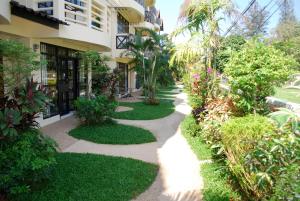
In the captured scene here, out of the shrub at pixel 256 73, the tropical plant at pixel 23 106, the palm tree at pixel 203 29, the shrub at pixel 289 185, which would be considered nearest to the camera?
the shrub at pixel 289 185

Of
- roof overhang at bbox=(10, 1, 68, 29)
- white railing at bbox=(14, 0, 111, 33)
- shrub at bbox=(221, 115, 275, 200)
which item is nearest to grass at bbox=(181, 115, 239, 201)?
shrub at bbox=(221, 115, 275, 200)

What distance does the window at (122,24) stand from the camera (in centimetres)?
2315

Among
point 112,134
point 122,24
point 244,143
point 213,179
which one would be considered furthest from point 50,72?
point 122,24

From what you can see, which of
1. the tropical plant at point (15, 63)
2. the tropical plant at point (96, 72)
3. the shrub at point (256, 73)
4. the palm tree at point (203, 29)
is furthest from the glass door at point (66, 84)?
the shrub at point (256, 73)

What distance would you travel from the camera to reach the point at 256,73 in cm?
642

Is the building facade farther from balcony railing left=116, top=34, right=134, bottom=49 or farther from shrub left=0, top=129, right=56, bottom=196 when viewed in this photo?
balcony railing left=116, top=34, right=134, bottom=49

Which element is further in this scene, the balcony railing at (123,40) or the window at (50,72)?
the balcony railing at (123,40)

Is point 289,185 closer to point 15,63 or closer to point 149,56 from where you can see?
point 15,63

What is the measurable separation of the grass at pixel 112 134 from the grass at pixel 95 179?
1.69m

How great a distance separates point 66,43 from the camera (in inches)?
504

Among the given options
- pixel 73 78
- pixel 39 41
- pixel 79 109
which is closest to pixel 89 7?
pixel 39 41

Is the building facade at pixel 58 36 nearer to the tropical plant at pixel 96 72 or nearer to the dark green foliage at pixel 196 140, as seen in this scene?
the tropical plant at pixel 96 72

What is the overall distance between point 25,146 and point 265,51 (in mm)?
5359

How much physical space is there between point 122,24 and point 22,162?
819 inches
